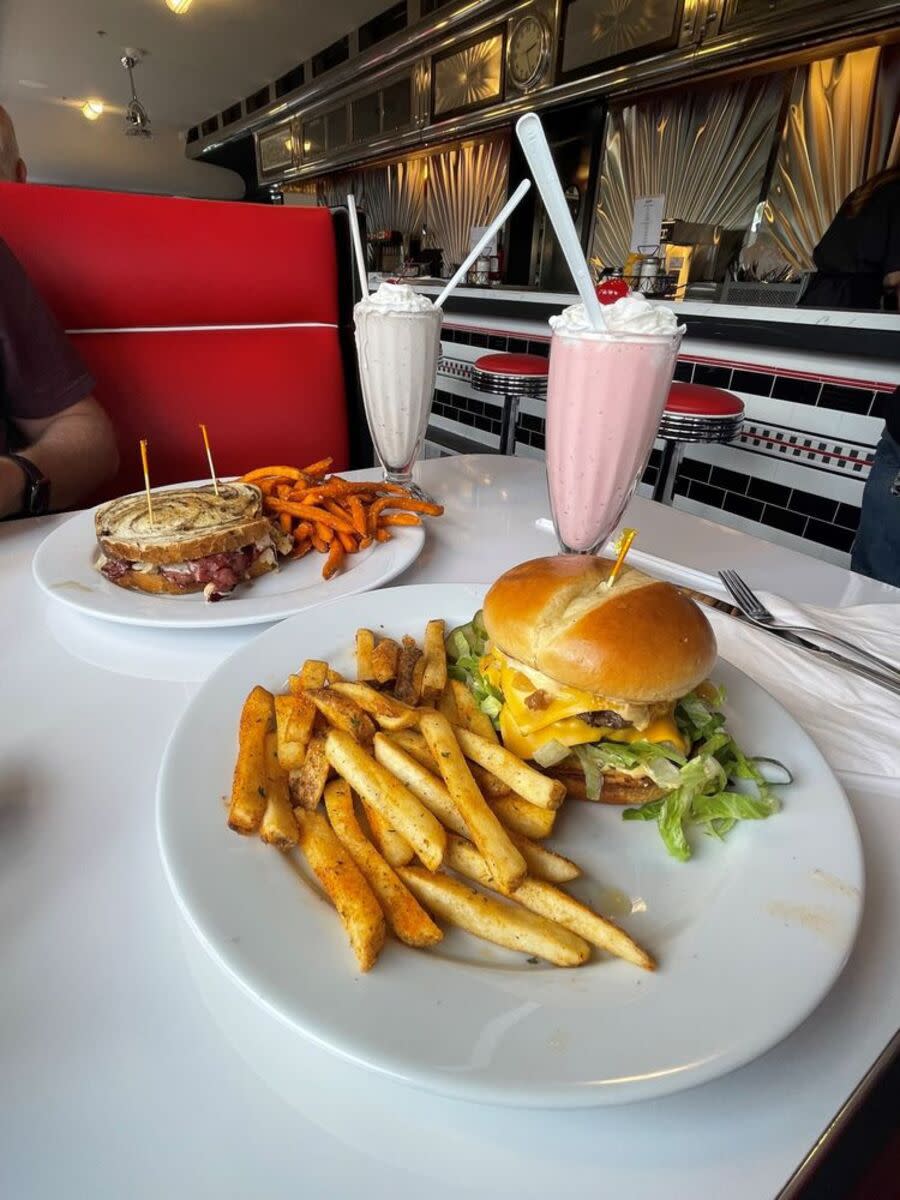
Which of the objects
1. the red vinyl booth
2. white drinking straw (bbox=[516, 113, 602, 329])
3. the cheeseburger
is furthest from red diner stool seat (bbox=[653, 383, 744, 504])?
the cheeseburger

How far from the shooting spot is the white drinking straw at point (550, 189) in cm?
87

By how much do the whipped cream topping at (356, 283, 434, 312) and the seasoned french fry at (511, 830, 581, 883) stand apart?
1.16 metres

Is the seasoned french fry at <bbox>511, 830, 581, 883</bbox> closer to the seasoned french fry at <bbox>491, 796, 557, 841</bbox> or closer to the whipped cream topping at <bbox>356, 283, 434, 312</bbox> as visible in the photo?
the seasoned french fry at <bbox>491, 796, 557, 841</bbox>

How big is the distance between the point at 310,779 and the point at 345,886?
0.17 meters

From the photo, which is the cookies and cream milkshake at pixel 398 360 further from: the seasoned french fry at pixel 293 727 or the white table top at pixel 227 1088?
the white table top at pixel 227 1088

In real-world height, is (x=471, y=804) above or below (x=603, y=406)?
below

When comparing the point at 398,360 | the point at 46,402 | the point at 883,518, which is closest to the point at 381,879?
the point at 398,360

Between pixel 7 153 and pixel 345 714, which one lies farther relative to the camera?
pixel 7 153

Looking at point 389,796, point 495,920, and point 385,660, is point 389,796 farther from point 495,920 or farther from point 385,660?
point 385,660

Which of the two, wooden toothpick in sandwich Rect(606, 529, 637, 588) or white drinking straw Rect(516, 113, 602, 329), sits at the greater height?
white drinking straw Rect(516, 113, 602, 329)

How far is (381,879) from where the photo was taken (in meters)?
0.63

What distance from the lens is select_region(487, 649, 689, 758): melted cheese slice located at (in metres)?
0.89

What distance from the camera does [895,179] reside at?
4871 millimetres

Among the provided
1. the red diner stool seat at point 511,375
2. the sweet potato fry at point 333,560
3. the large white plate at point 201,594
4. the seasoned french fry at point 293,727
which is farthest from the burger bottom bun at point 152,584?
the red diner stool seat at point 511,375
